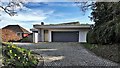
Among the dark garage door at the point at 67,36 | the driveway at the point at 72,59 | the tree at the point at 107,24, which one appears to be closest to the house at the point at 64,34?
the dark garage door at the point at 67,36

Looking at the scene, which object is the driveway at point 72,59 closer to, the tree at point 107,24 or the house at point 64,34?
the tree at point 107,24

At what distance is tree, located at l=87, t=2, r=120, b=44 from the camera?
9.21 metres

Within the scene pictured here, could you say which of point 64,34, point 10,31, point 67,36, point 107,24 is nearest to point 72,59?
point 107,24

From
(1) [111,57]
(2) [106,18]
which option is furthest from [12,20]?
(2) [106,18]

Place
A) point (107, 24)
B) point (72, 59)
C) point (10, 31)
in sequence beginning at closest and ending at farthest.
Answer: point (72, 59) < point (107, 24) < point (10, 31)

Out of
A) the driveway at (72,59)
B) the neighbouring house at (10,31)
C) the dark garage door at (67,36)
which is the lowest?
the dark garage door at (67,36)

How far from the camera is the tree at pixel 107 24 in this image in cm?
921

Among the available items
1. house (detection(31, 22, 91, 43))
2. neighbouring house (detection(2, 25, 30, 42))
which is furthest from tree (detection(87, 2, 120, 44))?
house (detection(31, 22, 91, 43))

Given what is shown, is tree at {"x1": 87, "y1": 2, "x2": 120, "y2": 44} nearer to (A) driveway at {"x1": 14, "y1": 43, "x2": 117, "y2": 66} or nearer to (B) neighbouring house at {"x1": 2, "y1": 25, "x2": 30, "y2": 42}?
(A) driveway at {"x1": 14, "y1": 43, "x2": 117, "y2": 66}

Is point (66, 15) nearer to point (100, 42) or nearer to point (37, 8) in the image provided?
point (37, 8)

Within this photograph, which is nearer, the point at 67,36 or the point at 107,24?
the point at 107,24

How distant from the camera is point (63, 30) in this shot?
22578 mm

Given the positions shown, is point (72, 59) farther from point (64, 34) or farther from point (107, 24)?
point (64, 34)

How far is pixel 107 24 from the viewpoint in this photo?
11000 mm
